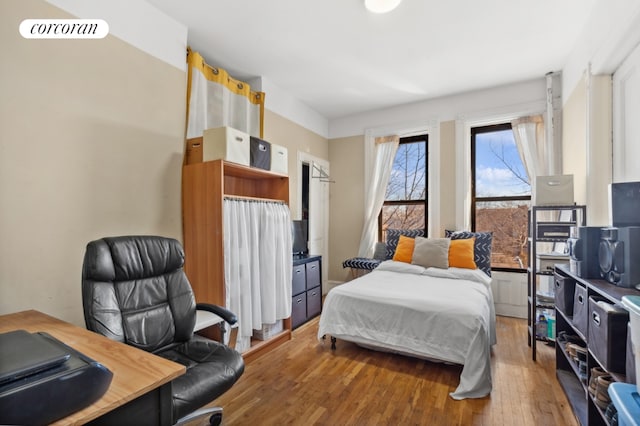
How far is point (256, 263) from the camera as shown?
111 inches

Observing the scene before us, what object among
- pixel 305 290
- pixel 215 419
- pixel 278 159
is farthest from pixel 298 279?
pixel 215 419

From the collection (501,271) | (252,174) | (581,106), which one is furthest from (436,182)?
(252,174)

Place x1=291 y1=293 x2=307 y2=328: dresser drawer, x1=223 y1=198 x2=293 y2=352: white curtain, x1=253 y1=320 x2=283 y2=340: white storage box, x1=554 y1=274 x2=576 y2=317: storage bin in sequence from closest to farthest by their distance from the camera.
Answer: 1. x1=554 y1=274 x2=576 y2=317: storage bin
2. x1=223 y1=198 x2=293 y2=352: white curtain
3. x1=253 y1=320 x2=283 y2=340: white storage box
4. x1=291 y1=293 x2=307 y2=328: dresser drawer

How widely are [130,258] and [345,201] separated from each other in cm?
362

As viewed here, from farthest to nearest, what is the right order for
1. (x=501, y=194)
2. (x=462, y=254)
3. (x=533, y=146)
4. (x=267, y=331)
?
(x=501, y=194) → (x=533, y=146) → (x=462, y=254) → (x=267, y=331)

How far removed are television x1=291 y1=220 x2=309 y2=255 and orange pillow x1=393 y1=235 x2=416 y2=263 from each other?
1.22 m

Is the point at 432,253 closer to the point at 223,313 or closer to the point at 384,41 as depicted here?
the point at 384,41

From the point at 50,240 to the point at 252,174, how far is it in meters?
1.66

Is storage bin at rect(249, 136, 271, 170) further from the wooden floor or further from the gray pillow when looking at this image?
the gray pillow

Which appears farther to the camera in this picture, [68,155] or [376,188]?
[376,188]

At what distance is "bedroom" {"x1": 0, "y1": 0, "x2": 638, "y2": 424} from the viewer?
1.70 meters

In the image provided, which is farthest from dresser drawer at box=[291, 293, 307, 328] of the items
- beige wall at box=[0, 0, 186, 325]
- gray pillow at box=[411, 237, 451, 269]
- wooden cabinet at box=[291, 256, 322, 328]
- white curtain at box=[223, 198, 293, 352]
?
beige wall at box=[0, 0, 186, 325]

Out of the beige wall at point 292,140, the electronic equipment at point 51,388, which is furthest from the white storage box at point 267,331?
the electronic equipment at point 51,388

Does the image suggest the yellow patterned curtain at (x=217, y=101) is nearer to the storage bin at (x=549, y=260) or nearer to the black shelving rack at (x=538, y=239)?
the black shelving rack at (x=538, y=239)
